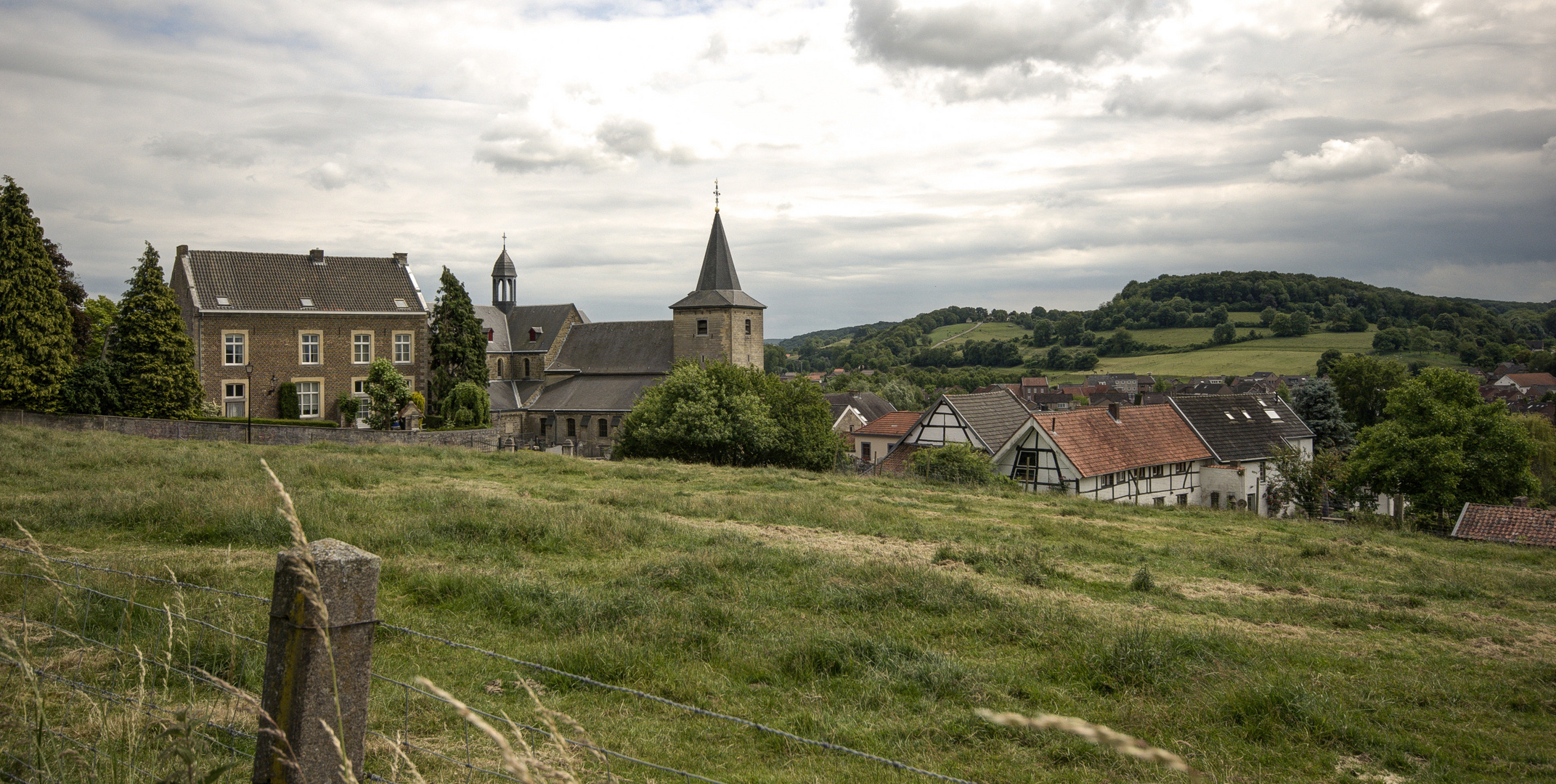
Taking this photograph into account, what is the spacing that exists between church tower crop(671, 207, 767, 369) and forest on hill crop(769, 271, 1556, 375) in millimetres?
92293

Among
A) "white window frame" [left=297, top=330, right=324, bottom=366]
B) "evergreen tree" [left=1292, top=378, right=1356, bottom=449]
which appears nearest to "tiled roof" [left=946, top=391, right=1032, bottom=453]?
"evergreen tree" [left=1292, top=378, right=1356, bottom=449]

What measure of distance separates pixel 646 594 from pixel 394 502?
7.49m

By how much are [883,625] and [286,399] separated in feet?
138

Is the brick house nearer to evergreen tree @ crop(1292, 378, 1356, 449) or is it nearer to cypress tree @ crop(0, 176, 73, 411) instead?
cypress tree @ crop(0, 176, 73, 411)

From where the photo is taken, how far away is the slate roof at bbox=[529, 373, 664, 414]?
5378 cm

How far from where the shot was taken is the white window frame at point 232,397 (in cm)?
4041

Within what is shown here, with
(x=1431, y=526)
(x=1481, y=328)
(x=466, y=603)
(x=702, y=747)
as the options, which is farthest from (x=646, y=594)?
(x=1481, y=328)

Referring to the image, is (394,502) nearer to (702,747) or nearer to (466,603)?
(466,603)

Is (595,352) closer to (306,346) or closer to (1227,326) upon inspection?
(306,346)

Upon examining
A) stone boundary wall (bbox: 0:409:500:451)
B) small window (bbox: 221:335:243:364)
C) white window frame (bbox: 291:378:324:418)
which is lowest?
stone boundary wall (bbox: 0:409:500:451)

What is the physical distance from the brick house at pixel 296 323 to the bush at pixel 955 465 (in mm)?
28694

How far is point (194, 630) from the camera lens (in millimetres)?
Result: 6676

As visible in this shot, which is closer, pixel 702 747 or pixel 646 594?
pixel 702 747

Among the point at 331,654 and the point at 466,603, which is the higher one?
the point at 331,654
